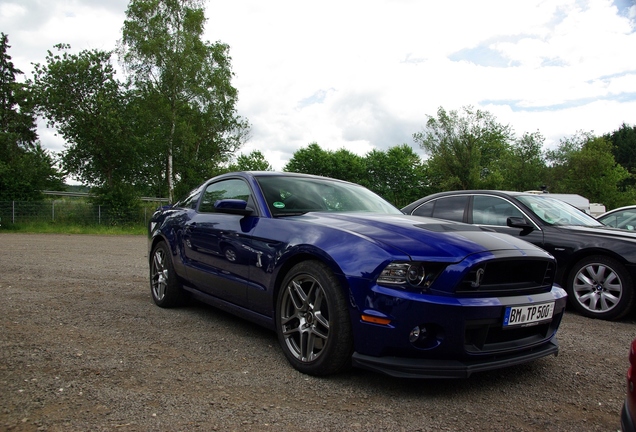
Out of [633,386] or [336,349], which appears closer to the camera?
[633,386]

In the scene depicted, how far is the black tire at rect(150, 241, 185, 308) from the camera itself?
5164 millimetres

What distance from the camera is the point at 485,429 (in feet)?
8.20

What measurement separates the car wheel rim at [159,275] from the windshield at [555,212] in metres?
4.58

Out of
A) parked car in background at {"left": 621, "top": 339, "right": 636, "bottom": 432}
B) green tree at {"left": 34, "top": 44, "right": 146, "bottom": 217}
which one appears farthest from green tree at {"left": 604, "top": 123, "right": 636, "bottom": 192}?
parked car in background at {"left": 621, "top": 339, "right": 636, "bottom": 432}

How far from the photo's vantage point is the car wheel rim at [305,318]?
318 cm

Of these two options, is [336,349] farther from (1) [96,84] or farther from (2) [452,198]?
(1) [96,84]

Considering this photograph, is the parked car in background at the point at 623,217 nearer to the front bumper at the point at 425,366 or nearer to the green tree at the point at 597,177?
the front bumper at the point at 425,366

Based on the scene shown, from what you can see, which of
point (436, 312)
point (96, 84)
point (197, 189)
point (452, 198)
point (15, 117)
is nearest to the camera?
point (436, 312)

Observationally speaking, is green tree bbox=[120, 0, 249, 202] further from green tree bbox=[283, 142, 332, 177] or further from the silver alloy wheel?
green tree bbox=[283, 142, 332, 177]

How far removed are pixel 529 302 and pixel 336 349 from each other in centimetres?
126

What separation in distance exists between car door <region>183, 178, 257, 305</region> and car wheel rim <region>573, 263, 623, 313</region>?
155 inches

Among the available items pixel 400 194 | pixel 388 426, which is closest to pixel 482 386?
pixel 388 426

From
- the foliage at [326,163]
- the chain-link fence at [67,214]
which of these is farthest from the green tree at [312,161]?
the chain-link fence at [67,214]

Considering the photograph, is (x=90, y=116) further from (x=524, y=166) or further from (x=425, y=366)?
(x=524, y=166)
